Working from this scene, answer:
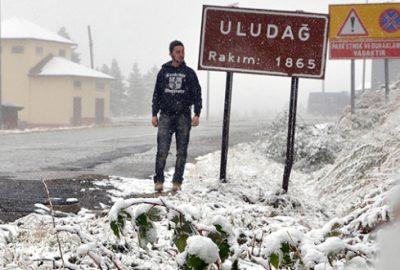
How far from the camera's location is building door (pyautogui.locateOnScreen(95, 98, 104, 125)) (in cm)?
5441

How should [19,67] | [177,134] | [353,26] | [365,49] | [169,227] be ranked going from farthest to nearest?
[19,67] → [365,49] → [353,26] → [177,134] → [169,227]

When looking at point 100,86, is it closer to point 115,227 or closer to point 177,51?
point 177,51

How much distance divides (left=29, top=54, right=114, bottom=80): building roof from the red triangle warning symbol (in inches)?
1479

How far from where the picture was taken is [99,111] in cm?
5466

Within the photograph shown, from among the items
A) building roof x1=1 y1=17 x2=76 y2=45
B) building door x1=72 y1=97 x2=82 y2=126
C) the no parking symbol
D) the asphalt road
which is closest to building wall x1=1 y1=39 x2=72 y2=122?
building roof x1=1 y1=17 x2=76 y2=45

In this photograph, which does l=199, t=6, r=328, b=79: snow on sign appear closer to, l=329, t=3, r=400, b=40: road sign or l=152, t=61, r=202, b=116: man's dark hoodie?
l=152, t=61, r=202, b=116: man's dark hoodie

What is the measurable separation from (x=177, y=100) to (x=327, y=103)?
7575 cm

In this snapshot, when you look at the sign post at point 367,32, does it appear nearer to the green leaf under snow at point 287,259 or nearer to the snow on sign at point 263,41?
the snow on sign at point 263,41

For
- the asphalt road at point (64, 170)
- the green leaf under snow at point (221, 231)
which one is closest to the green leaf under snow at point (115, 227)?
the green leaf under snow at point (221, 231)

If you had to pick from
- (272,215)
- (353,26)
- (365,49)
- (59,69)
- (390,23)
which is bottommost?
(272,215)

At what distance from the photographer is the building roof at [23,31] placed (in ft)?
170

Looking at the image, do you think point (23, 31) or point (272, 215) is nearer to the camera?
point (272, 215)

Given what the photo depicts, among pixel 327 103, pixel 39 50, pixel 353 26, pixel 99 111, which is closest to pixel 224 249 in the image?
pixel 353 26

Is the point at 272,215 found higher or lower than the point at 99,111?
higher
